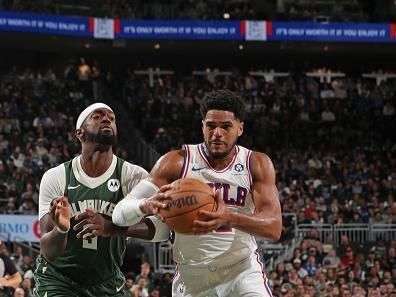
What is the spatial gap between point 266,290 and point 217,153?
3.44 feet

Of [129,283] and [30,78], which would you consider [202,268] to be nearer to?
[129,283]

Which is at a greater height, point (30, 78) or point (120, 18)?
point (120, 18)

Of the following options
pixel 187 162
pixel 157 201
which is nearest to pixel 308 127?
pixel 187 162

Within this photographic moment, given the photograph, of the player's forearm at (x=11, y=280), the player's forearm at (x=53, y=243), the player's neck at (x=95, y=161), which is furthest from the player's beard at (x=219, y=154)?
the player's forearm at (x=11, y=280)

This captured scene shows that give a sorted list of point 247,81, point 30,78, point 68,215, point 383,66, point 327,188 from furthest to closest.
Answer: point 383,66, point 247,81, point 30,78, point 327,188, point 68,215

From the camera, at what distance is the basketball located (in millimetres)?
5418

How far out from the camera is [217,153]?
19.7 feet

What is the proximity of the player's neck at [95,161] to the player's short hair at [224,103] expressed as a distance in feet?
3.55

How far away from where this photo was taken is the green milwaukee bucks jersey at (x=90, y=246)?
6566 millimetres

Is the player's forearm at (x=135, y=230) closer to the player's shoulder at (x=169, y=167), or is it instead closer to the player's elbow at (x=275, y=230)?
the player's shoulder at (x=169, y=167)

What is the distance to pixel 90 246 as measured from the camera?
21.6 feet

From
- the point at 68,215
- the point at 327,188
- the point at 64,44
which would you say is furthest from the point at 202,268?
the point at 64,44

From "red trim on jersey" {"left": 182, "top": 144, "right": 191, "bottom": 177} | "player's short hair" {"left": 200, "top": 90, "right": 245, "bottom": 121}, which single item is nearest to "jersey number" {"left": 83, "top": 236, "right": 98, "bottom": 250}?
"red trim on jersey" {"left": 182, "top": 144, "right": 191, "bottom": 177}

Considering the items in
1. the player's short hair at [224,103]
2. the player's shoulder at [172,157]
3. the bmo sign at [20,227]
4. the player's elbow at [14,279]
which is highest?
the player's short hair at [224,103]
